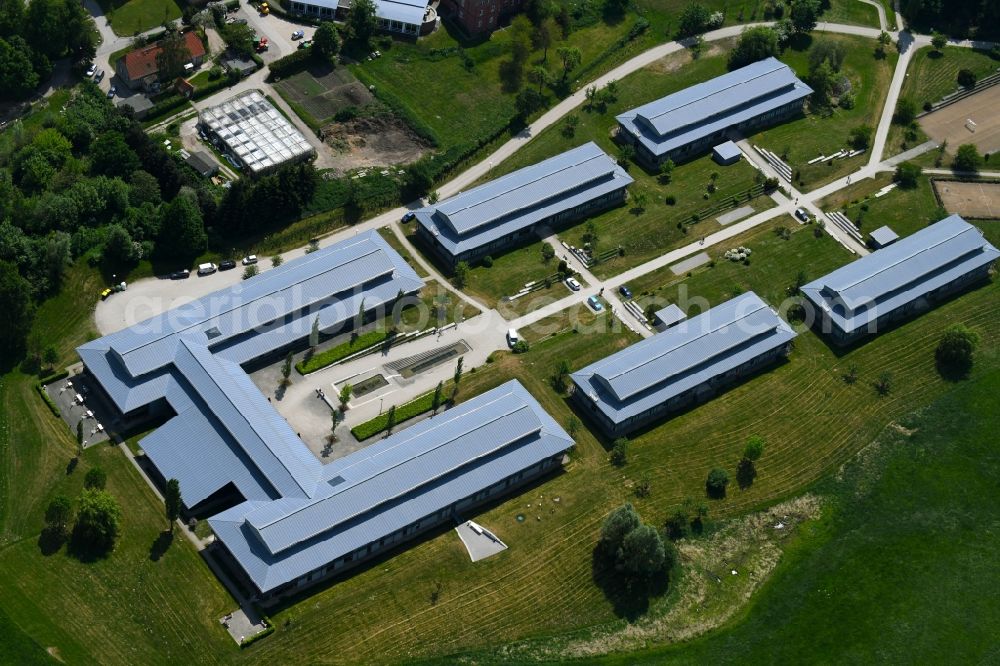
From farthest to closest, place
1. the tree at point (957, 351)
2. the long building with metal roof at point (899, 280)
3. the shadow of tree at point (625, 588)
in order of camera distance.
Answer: the long building with metal roof at point (899, 280), the tree at point (957, 351), the shadow of tree at point (625, 588)

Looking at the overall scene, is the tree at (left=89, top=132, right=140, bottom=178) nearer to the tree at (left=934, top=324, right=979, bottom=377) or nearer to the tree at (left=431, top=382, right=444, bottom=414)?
the tree at (left=431, top=382, right=444, bottom=414)

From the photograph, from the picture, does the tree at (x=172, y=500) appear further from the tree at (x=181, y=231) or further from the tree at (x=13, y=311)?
the tree at (x=181, y=231)

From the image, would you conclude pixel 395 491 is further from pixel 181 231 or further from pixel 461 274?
pixel 181 231

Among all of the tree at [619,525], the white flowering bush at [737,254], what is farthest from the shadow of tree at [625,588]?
the white flowering bush at [737,254]

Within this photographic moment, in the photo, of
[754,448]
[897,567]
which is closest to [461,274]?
[754,448]

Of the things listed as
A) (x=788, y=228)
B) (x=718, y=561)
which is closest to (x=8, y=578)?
(x=718, y=561)

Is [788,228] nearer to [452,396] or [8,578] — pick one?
[452,396]
